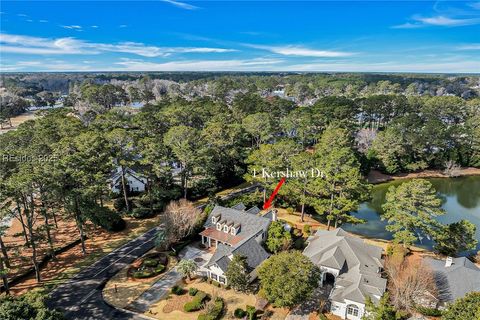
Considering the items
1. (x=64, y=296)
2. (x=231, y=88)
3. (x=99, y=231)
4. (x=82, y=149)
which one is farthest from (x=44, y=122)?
(x=231, y=88)

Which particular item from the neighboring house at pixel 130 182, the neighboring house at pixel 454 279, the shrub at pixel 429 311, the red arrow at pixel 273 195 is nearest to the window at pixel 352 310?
the shrub at pixel 429 311

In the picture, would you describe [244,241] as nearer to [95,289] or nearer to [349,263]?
[349,263]

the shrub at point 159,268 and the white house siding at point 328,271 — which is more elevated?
the white house siding at point 328,271

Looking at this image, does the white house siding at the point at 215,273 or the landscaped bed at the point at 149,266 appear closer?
the white house siding at the point at 215,273

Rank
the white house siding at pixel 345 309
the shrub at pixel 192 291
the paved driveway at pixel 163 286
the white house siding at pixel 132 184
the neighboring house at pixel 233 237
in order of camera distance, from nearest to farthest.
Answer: the white house siding at pixel 345 309 < the paved driveway at pixel 163 286 < the shrub at pixel 192 291 < the neighboring house at pixel 233 237 < the white house siding at pixel 132 184

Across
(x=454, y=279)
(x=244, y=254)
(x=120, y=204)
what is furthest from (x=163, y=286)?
(x=454, y=279)

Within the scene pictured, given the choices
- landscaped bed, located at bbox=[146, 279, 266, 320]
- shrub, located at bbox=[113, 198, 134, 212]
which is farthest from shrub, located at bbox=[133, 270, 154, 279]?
shrub, located at bbox=[113, 198, 134, 212]

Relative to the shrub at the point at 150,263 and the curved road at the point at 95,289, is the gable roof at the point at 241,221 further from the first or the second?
the curved road at the point at 95,289

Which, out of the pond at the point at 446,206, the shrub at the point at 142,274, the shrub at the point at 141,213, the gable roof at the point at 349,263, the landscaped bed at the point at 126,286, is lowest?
the pond at the point at 446,206
